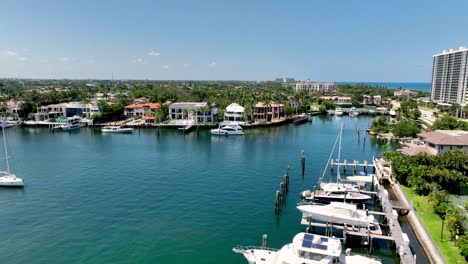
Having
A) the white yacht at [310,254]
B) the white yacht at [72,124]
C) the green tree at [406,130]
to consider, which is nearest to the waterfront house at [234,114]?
the green tree at [406,130]

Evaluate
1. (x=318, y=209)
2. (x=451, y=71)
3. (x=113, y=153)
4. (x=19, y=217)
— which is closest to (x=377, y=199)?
(x=318, y=209)

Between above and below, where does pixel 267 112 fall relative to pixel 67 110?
above

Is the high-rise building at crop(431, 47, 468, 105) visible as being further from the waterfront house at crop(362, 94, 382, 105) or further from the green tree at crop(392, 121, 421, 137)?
the green tree at crop(392, 121, 421, 137)

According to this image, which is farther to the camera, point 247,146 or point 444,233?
point 247,146

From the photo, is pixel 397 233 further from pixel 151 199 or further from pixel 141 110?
pixel 141 110

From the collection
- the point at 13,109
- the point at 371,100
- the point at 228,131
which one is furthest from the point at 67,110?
the point at 371,100

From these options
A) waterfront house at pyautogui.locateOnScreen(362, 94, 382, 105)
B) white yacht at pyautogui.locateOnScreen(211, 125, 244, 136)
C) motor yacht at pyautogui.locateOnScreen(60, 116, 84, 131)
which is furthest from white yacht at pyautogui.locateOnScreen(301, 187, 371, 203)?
waterfront house at pyautogui.locateOnScreen(362, 94, 382, 105)

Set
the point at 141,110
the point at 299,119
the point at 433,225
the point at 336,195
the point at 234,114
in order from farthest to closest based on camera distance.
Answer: the point at 141,110 < the point at 299,119 < the point at 234,114 < the point at 336,195 < the point at 433,225

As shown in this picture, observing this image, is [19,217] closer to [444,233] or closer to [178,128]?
[444,233]
